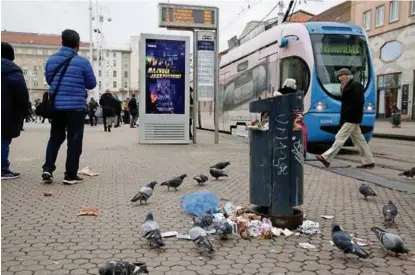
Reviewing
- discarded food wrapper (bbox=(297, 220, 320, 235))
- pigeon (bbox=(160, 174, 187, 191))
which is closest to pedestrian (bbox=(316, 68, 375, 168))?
pigeon (bbox=(160, 174, 187, 191))

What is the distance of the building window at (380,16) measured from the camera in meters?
38.0

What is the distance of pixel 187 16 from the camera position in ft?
43.7

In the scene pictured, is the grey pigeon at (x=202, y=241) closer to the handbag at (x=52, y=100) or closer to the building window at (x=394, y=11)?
the handbag at (x=52, y=100)

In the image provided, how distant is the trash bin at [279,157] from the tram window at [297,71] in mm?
7932

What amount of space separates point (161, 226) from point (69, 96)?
2627mm

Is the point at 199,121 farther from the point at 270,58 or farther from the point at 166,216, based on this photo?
the point at 166,216

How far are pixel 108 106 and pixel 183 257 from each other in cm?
1851

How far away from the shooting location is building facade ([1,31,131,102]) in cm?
10094

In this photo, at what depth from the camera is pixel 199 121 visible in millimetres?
27422

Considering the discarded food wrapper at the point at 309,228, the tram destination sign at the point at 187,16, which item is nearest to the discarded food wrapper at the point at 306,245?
the discarded food wrapper at the point at 309,228

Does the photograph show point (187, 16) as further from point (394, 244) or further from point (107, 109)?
point (394, 244)

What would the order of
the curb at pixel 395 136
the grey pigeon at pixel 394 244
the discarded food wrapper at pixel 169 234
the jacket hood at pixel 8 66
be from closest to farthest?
the grey pigeon at pixel 394 244
the discarded food wrapper at pixel 169 234
the jacket hood at pixel 8 66
the curb at pixel 395 136

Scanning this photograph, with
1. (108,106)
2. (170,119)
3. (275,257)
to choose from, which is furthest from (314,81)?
(108,106)

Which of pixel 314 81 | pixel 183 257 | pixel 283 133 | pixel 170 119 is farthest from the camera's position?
pixel 170 119
